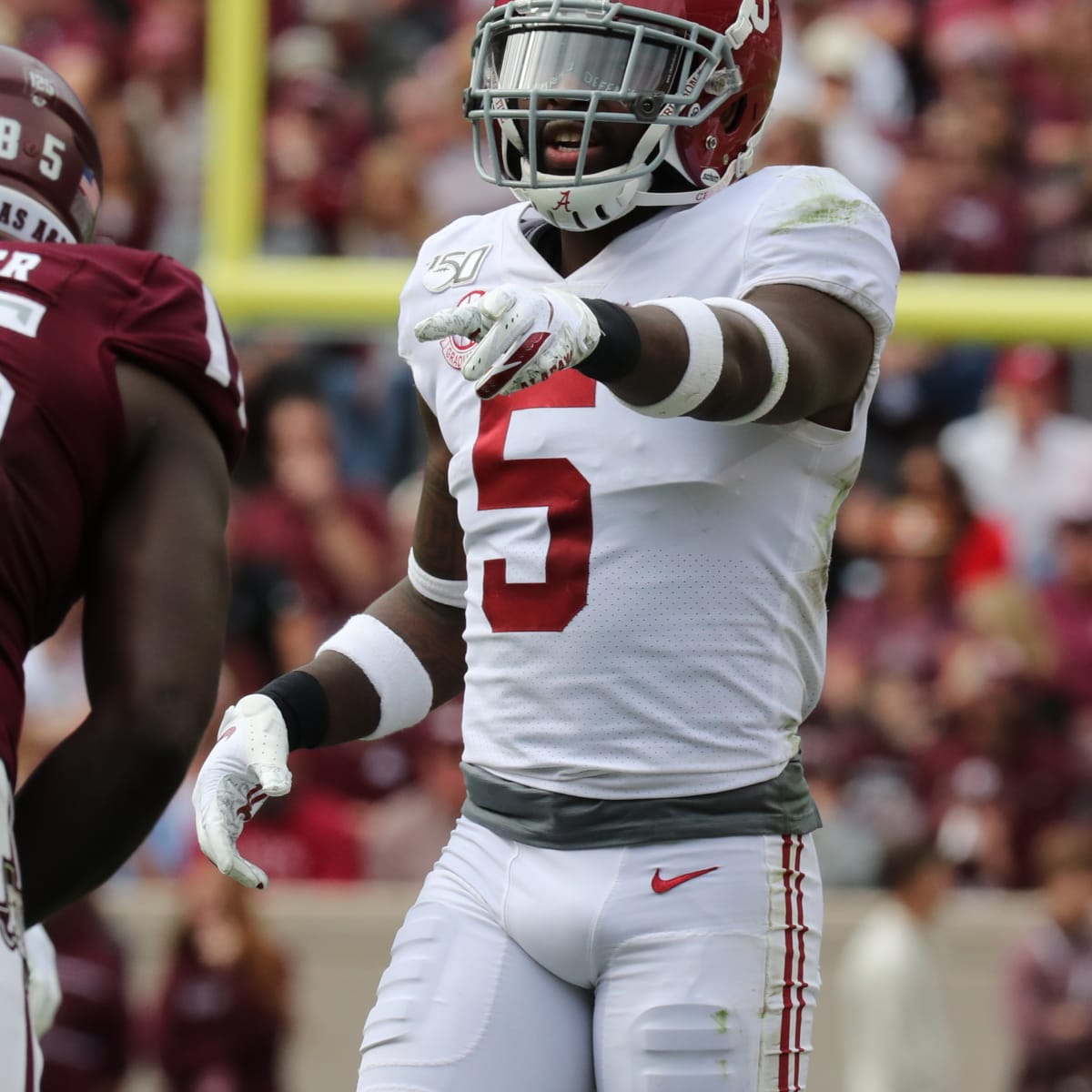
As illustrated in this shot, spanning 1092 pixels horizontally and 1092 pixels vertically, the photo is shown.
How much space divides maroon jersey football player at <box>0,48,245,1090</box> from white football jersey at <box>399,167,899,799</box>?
1.18ft

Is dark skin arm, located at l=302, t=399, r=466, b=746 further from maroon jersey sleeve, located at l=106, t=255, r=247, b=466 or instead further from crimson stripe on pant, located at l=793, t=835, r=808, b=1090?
crimson stripe on pant, located at l=793, t=835, r=808, b=1090

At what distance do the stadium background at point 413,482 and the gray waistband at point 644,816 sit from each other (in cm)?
289

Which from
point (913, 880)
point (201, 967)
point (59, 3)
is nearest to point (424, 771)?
point (201, 967)

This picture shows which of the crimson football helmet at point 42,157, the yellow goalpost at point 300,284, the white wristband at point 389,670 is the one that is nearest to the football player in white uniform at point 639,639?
the white wristband at point 389,670

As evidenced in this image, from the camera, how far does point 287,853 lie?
21.0 feet

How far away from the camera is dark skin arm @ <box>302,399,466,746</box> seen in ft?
9.42

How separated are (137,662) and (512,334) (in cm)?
57

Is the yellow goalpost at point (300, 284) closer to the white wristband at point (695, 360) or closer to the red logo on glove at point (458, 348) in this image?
the red logo on glove at point (458, 348)

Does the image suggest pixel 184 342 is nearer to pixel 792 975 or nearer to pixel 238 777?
pixel 238 777

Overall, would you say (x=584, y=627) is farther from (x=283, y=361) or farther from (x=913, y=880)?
(x=283, y=361)

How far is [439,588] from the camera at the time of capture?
300cm

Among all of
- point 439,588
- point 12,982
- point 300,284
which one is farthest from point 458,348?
point 300,284

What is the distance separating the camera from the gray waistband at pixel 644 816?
8.48 feet

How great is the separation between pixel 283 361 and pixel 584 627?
187 inches
